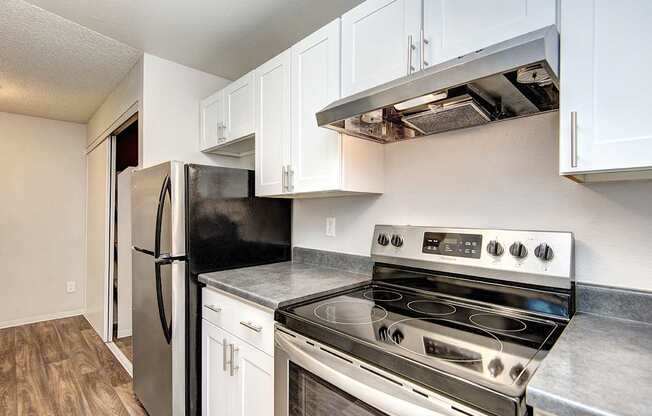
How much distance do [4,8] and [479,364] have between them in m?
2.82

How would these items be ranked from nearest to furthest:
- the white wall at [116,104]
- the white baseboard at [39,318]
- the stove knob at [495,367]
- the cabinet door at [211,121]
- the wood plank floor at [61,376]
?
the stove knob at [495,367]
the wood plank floor at [61,376]
the cabinet door at [211,121]
the white wall at [116,104]
the white baseboard at [39,318]

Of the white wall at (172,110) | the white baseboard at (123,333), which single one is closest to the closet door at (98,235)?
the white baseboard at (123,333)

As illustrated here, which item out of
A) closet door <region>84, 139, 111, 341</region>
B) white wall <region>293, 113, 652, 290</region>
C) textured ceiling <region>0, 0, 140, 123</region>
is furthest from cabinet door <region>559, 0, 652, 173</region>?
closet door <region>84, 139, 111, 341</region>

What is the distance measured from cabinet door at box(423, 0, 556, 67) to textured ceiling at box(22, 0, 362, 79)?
0.81 metres

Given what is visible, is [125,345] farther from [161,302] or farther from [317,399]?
[317,399]

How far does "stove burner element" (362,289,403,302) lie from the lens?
1450mm

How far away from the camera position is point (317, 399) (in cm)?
A: 109

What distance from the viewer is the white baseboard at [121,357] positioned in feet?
9.15

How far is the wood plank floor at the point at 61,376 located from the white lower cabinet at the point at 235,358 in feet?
2.98

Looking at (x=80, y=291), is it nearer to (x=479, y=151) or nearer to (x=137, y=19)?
(x=137, y=19)

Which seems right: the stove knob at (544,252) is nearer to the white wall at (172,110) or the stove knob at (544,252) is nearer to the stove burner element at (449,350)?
the stove burner element at (449,350)

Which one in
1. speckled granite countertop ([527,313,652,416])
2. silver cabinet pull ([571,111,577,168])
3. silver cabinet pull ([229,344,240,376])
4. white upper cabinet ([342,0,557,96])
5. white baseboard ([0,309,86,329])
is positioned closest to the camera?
speckled granite countertop ([527,313,652,416])

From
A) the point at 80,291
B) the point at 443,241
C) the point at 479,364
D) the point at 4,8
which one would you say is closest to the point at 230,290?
the point at 443,241

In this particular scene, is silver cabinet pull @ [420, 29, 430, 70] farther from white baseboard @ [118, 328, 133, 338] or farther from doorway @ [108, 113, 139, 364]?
white baseboard @ [118, 328, 133, 338]
